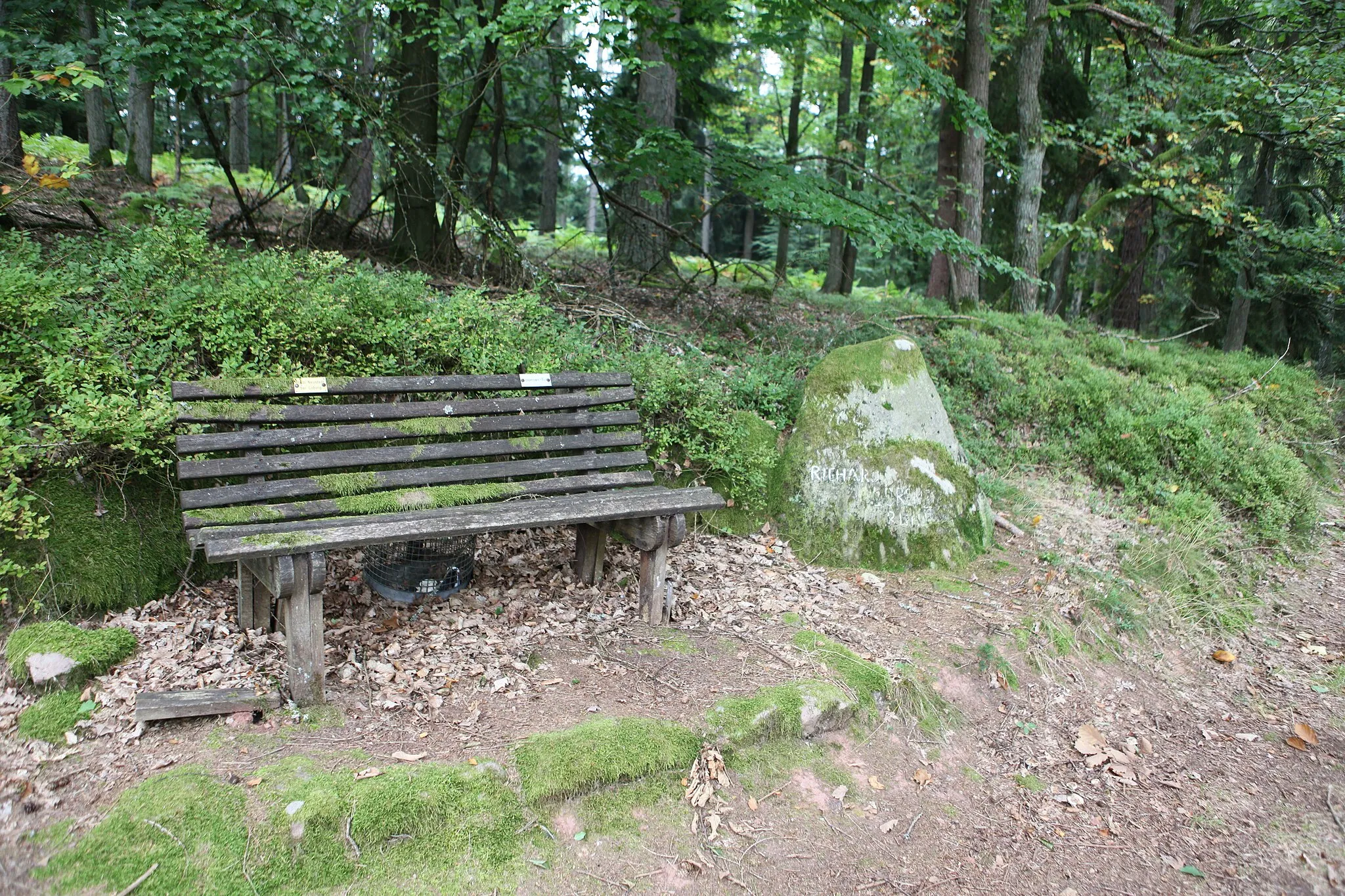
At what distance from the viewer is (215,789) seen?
2.74m

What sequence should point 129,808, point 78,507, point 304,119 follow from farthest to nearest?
point 304,119 → point 78,507 → point 129,808

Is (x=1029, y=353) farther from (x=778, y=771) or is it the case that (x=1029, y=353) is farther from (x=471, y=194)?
(x=778, y=771)

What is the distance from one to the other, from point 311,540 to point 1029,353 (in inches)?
319

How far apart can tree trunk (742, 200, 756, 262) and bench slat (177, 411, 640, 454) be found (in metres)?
21.6

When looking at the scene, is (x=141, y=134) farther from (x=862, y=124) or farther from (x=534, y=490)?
(x=862, y=124)

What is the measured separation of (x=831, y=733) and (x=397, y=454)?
2542mm

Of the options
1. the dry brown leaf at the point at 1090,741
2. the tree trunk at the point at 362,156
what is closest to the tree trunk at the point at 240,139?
the tree trunk at the point at 362,156

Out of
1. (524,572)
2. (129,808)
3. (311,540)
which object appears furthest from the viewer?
(524,572)

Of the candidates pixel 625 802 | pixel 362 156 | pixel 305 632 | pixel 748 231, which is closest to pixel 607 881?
pixel 625 802

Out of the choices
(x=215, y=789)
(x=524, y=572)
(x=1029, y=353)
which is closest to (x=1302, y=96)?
(x=1029, y=353)

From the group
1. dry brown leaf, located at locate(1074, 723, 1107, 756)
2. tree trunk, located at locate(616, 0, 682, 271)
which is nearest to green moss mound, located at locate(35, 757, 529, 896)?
dry brown leaf, located at locate(1074, 723, 1107, 756)

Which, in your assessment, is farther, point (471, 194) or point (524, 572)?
point (471, 194)

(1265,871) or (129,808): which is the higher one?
(129,808)

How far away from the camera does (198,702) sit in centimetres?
309
